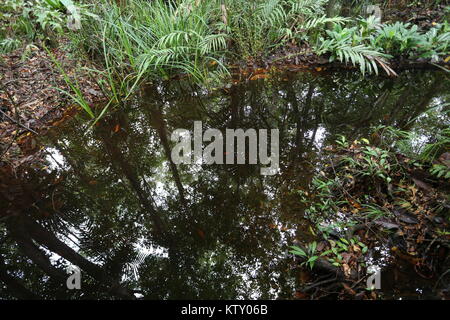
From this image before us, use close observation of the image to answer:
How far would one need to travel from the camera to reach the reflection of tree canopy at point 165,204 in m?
1.24

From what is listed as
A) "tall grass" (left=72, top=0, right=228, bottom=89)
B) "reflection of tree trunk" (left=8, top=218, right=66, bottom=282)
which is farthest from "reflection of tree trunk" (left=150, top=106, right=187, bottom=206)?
"reflection of tree trunk" (left=8, top=218, right=66, bottom=282)

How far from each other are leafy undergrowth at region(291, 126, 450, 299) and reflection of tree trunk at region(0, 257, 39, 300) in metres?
1.17

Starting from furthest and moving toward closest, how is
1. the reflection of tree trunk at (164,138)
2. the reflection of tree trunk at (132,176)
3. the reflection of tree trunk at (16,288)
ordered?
the reflection of tree trunk at (164,138), the reflection of tree trunk at (132,176), the reflection of tree trunk at (16,288)

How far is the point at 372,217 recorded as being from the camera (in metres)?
1.42

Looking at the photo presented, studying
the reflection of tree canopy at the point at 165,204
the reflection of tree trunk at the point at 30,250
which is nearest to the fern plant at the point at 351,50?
the reflection of tree canopy at the point at 165,204

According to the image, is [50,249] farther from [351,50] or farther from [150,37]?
[351,50]

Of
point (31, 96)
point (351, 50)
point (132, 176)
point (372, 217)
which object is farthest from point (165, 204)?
point (351, 50)

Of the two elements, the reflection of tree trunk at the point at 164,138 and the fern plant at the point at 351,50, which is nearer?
the reflection of tree trunk at the point at 164,138

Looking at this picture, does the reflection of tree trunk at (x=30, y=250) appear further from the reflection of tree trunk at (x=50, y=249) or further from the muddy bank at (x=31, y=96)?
the muddy bank at (x=31, y=96)

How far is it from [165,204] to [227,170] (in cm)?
48

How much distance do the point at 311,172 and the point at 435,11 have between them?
384 centimetres

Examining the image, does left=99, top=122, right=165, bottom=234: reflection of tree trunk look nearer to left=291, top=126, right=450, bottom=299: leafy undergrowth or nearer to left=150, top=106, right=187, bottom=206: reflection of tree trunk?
left=150, top=106, right=187, bottom=206: reflection of tree trunk
